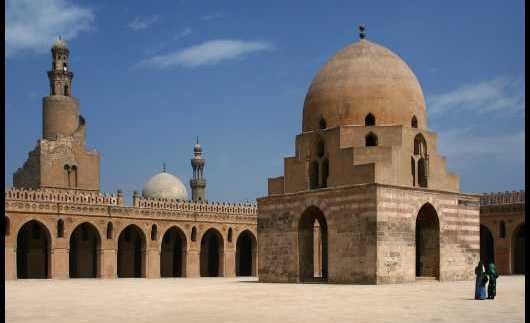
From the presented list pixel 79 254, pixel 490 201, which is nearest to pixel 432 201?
pixel 490 201

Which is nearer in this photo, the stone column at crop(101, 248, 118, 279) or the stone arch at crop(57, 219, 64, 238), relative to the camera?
the stone arch at crop(57, 219, 64, 238)

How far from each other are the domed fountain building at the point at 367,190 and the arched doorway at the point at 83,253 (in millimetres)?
14848

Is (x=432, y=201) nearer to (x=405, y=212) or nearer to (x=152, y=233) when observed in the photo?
(x=405, y=212)

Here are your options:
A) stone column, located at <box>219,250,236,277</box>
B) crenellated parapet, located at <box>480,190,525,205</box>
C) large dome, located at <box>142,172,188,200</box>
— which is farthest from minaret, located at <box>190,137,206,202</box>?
crenellated parapet, located at <box>480,190,525,205</box>

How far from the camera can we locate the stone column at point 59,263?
35.1 meters

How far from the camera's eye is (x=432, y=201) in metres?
24.5

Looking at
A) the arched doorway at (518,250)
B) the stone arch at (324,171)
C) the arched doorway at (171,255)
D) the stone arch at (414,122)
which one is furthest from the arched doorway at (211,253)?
the stone arch at (414,122)

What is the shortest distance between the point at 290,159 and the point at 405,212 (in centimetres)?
507

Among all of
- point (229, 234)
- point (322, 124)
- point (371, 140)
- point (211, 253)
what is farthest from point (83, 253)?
point (371, 140)

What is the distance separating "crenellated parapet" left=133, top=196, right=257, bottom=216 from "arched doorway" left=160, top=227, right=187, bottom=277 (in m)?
2.06

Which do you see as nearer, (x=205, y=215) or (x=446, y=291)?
(x=446, y=291)

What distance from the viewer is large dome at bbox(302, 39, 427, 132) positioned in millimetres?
25094

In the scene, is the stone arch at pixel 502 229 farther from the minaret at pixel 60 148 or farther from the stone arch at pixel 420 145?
the minaret at pixel 60 148

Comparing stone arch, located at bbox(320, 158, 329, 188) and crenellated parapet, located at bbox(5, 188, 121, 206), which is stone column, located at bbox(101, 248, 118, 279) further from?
stone arch, located at bbox(320, 158, 329, 188)
